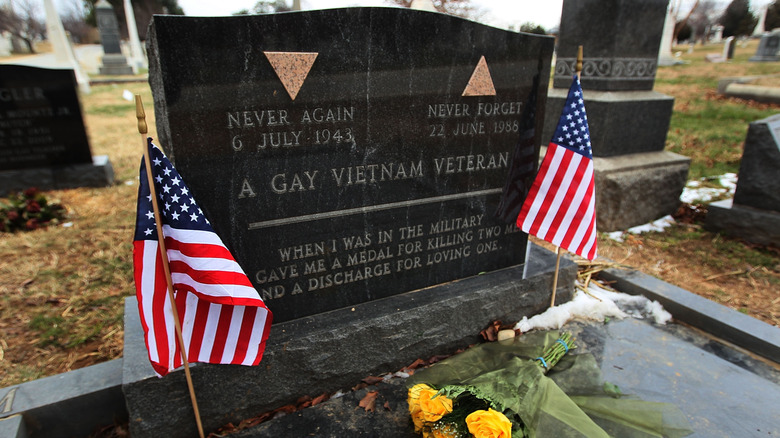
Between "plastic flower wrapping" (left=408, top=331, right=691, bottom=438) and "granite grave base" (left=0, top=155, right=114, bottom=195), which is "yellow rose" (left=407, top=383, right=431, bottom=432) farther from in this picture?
"granite grave base" (left=0, top=155, right=114, bottom=195)

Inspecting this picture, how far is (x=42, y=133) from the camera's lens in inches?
240

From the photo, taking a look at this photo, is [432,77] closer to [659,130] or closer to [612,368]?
[612,368]

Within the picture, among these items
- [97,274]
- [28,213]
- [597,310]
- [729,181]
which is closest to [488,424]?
[597,310]

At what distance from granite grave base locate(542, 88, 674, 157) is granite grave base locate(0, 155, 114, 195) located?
20.6 ft

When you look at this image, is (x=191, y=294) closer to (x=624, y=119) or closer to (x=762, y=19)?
(x=624, y=119)

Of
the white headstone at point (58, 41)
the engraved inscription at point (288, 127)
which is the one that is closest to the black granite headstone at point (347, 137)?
the engraved inscription at point (288, 127)

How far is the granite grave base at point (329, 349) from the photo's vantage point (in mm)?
2246

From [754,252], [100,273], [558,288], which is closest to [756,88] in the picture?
[754,252]

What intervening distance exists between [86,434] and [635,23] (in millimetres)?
5881

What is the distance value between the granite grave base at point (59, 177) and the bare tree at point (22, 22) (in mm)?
42092

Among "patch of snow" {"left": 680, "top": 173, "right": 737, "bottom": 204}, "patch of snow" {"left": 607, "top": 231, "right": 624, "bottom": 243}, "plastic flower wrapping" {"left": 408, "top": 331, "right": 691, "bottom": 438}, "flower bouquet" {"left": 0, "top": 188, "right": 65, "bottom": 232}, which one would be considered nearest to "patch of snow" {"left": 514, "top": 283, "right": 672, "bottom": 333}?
"plastic flower wrapping" {"left": 408, "top": 331, "right": 691, "bottom": 438}

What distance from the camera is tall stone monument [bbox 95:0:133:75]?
23594 millimetres

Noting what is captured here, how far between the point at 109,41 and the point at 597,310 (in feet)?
93.9

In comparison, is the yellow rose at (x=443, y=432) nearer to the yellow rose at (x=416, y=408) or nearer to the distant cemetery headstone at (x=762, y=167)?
→ the yellow rose at (x=416, y=408)
